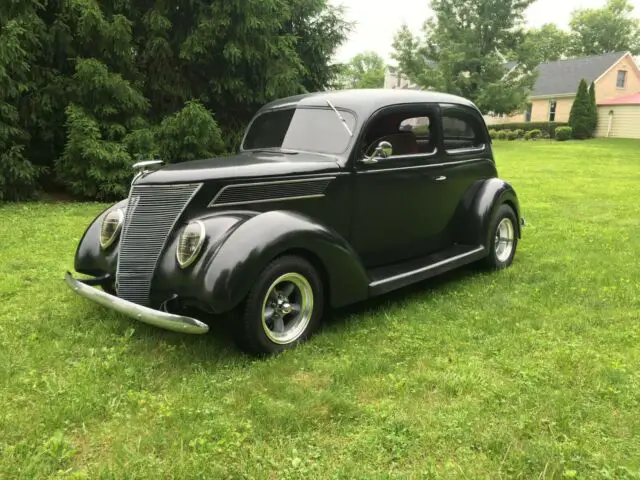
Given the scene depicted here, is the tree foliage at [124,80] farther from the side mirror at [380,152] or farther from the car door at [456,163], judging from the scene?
the side mirror at [380,152]

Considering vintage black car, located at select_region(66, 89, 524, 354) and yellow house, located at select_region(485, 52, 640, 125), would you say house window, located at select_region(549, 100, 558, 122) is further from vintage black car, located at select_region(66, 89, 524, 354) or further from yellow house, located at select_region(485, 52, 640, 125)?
vintage black car, located at select_region(66, 89, 524, 354)

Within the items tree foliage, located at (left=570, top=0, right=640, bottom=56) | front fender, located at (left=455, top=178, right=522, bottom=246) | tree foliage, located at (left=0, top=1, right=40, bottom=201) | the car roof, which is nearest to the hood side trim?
the car roof

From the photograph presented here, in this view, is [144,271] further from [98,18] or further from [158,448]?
[98,18]

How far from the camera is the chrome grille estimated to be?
3.56 meters

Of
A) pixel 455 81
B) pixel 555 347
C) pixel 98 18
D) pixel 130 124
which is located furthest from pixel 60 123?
pixel 455 81

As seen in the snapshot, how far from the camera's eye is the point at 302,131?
468 centimetres

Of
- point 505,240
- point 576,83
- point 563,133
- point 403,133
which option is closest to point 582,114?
point 563,133

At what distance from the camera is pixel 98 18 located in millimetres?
9656

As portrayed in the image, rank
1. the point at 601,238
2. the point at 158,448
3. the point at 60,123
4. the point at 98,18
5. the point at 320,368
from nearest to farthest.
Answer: the point at 158,448 < the point at 320,368 < the point at 601,238 < the point at 98,18 < the point at 60,123

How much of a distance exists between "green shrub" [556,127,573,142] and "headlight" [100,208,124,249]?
33.4m

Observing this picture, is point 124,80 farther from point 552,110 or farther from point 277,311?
point 552,110

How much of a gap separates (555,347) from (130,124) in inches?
357

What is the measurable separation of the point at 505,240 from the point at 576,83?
3826 centimetres

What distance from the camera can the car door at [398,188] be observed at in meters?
4.40
